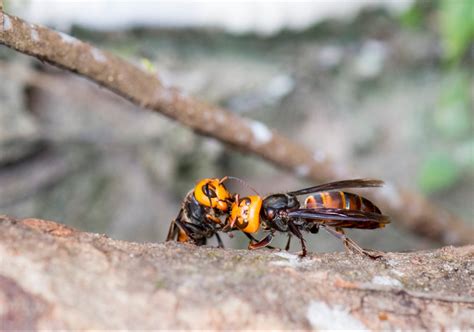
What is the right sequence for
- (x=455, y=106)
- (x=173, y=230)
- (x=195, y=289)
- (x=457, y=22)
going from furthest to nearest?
(x=455, y=106), (x=457, y=22), (x=173, y=230), (x=195, y=289)

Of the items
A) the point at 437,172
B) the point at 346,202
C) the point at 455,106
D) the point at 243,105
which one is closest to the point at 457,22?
the point at 455,106

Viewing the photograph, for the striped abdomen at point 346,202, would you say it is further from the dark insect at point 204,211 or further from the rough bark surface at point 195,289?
the rough bark surface at point 195,289

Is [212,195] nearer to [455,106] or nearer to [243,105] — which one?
[243,105]

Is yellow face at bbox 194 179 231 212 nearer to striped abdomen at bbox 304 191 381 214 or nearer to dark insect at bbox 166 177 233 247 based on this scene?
dark insect at bbox 166 177 233 247

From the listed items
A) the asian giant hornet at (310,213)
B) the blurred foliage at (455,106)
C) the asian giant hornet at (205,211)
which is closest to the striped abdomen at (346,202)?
the asian giant hornet at (310,213)

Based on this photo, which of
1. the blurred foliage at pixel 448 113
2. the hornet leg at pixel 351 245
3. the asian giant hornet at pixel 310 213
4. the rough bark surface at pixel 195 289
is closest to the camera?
the rough bark surface at pixel 195 289

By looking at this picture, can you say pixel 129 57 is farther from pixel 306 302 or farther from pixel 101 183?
pixel 306 302
